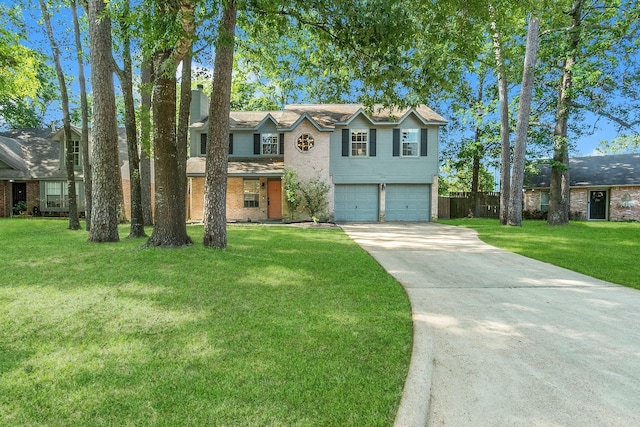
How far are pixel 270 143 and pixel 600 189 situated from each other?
898 inches

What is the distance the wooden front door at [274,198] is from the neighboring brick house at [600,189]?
1845cm

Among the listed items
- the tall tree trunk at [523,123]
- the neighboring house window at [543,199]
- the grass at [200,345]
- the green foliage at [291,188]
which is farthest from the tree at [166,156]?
the neighboring house window at [543,199]

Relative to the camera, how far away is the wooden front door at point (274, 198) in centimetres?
2070

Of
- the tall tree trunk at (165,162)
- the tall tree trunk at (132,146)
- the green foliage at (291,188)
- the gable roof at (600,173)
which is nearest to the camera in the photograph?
the tall tree trunk at (165,162)

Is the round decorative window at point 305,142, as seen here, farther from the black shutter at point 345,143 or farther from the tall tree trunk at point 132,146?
the tall tree trunk at point 132,146

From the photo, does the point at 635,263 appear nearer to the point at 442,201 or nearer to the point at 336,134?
the point at 336,134

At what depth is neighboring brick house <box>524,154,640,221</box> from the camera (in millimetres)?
23875

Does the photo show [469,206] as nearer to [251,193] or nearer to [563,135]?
[563,135]

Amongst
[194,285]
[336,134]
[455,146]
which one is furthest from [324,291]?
[455,146]

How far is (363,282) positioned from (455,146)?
27.1 meters

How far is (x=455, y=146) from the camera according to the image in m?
29.9

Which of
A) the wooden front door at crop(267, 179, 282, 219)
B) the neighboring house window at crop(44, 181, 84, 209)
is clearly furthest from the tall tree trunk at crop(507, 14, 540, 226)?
the neighboring house window at crop(44, 181, 84, 209)

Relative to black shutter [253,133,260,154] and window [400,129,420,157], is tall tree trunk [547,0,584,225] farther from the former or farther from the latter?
black shutter [253,133,260,154]

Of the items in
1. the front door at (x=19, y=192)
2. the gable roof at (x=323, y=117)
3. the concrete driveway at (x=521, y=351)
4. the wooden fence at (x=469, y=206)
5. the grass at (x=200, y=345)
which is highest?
the gable roof at (x=323, y=117)
